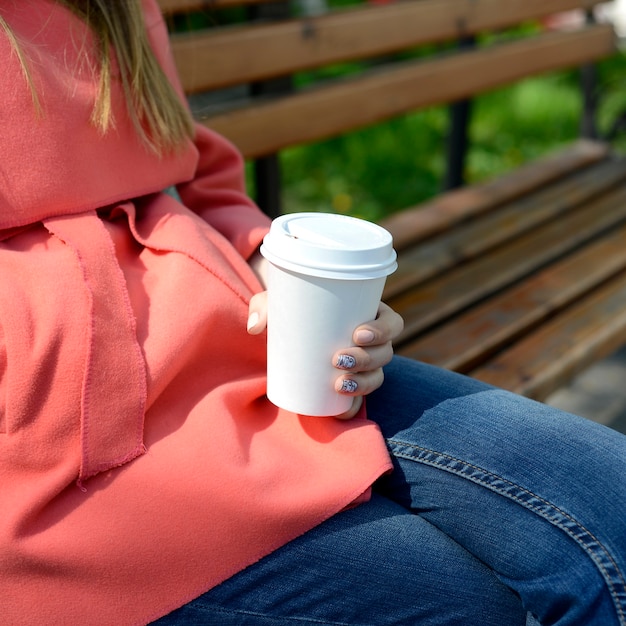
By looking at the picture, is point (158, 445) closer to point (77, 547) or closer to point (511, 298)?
point (77, 547)

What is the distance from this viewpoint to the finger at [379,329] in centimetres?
127

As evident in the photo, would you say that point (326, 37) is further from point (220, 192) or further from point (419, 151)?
point (419, 151)

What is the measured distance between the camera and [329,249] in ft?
3.79

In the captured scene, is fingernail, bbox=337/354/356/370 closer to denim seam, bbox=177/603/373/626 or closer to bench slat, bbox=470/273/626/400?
denim seam, bbox=177/603/373/626

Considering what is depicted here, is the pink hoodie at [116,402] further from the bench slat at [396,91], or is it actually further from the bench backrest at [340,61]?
the bench slat at [396,91]

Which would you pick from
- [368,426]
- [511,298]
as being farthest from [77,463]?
[511,298]

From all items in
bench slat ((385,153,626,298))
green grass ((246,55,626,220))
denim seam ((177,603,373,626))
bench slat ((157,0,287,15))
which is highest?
bench slat ((157,0,287,15))

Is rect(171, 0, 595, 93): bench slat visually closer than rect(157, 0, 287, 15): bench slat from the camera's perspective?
No

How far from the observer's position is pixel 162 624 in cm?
124

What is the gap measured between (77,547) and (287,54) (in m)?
1.73

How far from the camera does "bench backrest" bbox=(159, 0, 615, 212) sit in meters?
2.35

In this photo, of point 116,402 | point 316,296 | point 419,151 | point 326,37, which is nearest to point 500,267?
point 326,37

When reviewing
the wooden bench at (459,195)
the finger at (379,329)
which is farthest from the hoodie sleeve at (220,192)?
the wooden bench at (459,195)

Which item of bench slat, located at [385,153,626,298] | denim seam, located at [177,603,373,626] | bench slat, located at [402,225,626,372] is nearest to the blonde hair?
denim seam, located at [177,603,373,626]
